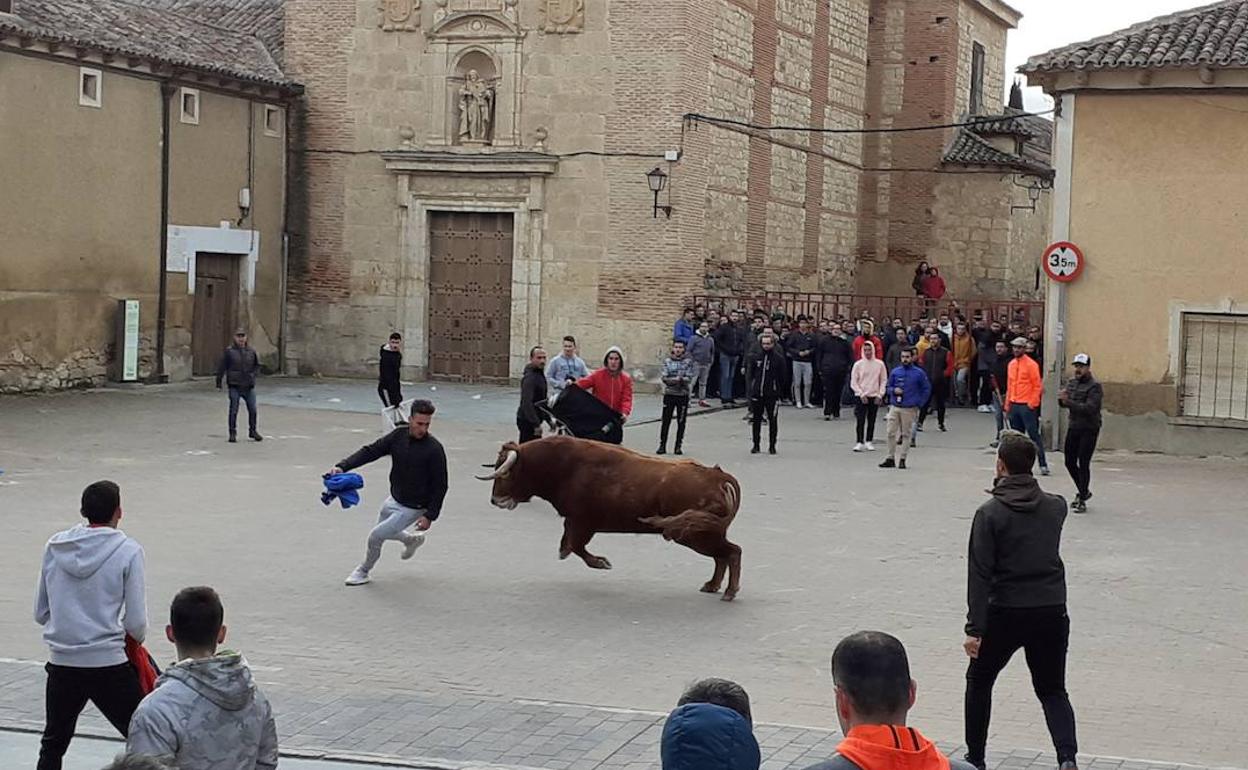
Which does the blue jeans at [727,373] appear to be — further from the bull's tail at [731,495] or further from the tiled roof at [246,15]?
the bull's tail at [731,495]

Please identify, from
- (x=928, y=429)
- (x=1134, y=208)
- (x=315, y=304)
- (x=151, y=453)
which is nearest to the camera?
(x=151, y=453)

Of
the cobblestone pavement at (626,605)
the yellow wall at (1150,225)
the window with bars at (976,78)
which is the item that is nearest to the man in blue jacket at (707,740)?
the cobblestone pavement at (626,605)

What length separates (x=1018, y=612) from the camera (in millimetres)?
7844

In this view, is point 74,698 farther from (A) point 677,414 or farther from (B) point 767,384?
(B) point 767,384

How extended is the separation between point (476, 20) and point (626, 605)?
69.1 feet

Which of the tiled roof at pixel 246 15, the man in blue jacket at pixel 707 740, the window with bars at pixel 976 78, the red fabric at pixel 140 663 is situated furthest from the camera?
the window with bars at pixel 976 78

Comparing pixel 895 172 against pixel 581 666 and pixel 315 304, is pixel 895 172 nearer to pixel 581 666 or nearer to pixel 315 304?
pixel 315 304

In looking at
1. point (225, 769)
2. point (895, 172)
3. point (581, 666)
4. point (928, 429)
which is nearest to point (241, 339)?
point (928, 429)

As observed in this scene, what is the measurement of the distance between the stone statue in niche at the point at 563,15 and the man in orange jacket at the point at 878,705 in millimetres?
27227

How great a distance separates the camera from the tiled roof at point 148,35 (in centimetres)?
2706

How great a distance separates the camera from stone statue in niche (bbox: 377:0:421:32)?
3192 centimetres

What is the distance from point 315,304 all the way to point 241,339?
415 inches

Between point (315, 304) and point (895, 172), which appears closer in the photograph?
point (315, 304)

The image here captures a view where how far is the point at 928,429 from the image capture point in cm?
2644
